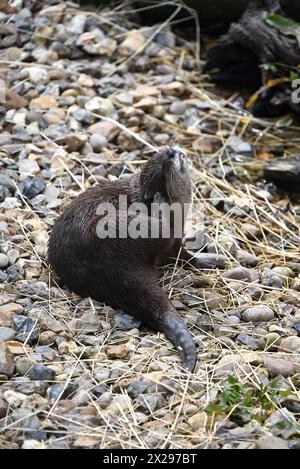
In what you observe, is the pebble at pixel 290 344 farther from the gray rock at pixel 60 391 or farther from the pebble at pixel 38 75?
the pebble at pixel 38 75

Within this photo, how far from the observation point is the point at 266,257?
421cm

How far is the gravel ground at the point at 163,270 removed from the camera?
116 inches

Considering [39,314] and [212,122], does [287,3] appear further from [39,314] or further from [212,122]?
[39,314]

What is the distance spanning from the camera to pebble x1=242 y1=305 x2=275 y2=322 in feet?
11.9

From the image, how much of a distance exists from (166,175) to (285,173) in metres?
1.00

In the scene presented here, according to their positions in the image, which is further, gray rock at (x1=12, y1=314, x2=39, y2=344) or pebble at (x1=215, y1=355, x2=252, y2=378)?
gray rock at (x1=12, y1=314, x2=39, y2=344)

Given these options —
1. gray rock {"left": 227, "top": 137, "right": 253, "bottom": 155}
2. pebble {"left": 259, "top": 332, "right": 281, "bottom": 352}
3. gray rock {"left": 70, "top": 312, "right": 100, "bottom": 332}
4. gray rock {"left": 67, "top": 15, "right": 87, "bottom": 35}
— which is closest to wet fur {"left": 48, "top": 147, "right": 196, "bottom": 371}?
gray rock {"left": 70, "top": 312, "right": 100, "bottom": 332}

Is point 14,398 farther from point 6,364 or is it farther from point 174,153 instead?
point 174,153

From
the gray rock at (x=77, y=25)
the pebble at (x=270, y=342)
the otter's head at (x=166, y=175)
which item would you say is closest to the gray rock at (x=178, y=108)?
the gray rock at (x=77, y=25)

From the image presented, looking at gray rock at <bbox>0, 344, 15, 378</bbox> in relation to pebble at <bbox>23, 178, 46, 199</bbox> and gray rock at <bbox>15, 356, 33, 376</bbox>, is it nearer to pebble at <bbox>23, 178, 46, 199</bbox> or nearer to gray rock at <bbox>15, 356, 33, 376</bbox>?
gray rock at <bbox>15, 356, 33, 376</bbox>

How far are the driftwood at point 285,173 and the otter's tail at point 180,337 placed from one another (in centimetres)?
151

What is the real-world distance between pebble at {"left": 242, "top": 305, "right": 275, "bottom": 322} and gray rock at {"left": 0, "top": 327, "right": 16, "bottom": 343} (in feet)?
3.32

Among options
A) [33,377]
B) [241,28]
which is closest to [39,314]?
[33,377]

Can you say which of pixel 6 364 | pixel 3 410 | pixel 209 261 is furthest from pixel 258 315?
pixel 3 410
